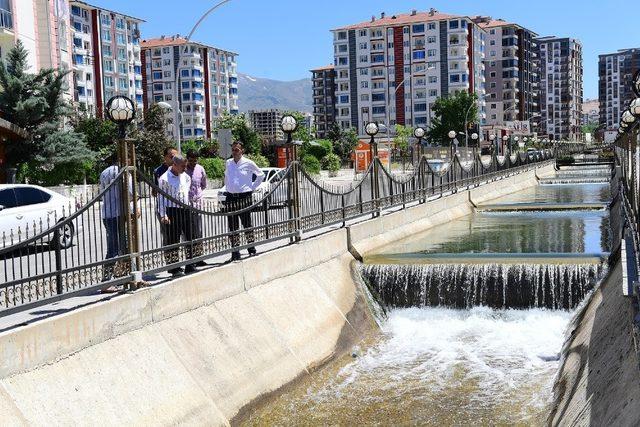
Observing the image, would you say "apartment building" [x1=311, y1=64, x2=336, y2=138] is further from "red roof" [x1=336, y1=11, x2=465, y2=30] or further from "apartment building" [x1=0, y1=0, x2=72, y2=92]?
"apartment building" [x1=0, y1=0, x2=72, y2=92]

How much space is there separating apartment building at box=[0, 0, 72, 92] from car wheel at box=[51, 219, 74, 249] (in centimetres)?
2872

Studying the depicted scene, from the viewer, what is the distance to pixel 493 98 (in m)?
142

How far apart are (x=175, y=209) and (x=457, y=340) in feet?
16.0

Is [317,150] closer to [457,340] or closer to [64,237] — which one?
[457,340]

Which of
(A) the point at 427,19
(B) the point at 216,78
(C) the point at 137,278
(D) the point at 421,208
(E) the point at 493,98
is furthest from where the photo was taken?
(B) the point at 216,78

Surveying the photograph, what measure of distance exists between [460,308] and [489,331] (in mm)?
1022

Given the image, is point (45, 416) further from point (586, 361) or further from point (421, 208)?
point (421, 208)

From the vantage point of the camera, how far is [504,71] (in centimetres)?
14162

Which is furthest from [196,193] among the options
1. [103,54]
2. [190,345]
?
[103,54]

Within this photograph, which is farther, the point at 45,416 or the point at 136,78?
the point at 136,78

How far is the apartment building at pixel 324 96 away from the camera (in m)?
173

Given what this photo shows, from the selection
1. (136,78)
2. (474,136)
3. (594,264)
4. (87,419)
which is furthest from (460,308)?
(136,78)

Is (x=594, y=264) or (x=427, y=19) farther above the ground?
(x=427, y=19)

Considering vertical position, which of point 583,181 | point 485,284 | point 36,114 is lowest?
point 583,181
